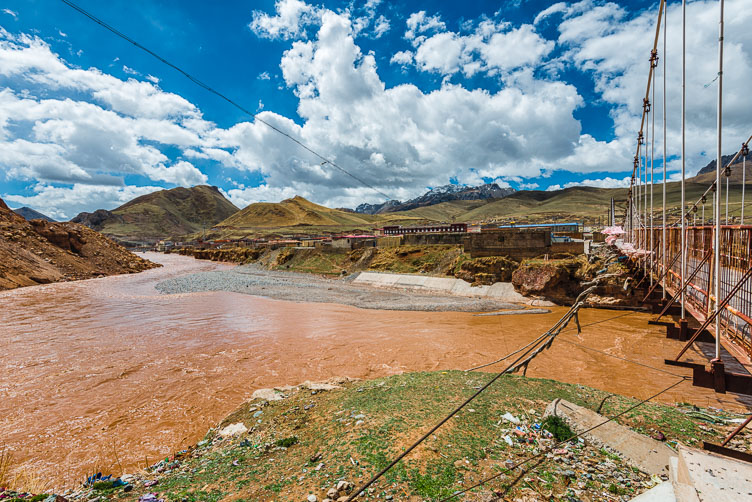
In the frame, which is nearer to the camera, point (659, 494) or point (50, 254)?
point (659, 494)

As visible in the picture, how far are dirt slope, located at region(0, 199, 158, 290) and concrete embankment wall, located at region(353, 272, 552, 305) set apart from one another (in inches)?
1301

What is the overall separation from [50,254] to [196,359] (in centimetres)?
4021

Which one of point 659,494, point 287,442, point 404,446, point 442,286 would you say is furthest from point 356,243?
point 659,494

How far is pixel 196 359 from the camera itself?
12914mm

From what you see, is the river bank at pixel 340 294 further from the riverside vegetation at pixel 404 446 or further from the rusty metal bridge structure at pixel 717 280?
the riverside vegetation at pixel 404 446

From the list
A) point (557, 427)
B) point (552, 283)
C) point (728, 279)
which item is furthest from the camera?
point (552, 283)

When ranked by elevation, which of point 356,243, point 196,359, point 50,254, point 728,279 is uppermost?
point 356,243

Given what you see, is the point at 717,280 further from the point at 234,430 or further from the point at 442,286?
the point at 442,286

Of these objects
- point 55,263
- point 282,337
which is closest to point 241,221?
point 55,263

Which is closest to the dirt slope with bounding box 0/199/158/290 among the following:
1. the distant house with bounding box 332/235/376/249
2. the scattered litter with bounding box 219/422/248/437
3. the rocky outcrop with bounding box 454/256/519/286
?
the distant house with bounding box 332/235/376/249

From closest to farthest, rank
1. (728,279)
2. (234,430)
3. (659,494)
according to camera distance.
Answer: (659,494), (234,430), (728,279)

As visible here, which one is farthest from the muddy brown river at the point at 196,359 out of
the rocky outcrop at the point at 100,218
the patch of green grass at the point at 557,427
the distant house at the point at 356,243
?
the rocky outcrop at the point at 100,218

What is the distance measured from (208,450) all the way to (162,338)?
480 inches

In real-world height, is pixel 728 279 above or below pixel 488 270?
above
